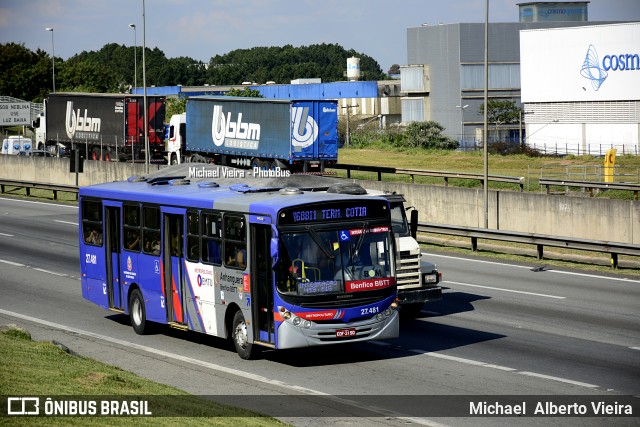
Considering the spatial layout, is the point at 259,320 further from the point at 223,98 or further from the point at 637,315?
the point at 223,98

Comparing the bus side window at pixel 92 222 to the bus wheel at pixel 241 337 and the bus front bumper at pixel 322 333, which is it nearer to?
the bus wheel at pixel 241 337

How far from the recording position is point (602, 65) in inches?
3177

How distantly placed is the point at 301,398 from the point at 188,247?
514cm

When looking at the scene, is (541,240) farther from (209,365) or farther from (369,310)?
(209,365)

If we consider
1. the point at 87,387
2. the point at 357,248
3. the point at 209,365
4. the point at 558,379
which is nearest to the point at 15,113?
the point at 209,365

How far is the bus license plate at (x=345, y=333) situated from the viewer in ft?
55.1

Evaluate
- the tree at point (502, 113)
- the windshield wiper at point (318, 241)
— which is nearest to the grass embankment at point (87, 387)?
the windshield wiper at point (318, 241)

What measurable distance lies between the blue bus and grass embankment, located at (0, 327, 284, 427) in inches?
101

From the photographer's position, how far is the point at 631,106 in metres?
78.9

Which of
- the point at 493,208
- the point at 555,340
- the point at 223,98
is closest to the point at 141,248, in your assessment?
the point at 555,340

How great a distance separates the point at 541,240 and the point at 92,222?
13425 mm

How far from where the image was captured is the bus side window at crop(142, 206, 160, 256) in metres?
19.9

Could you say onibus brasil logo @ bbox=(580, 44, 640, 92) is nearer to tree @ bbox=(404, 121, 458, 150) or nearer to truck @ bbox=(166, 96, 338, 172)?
tree @ bbox=(404, 121, 458, 150)

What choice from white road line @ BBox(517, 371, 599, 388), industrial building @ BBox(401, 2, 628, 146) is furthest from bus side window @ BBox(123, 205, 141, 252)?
industrial building @ BBox(401, 2, 628, 146)
